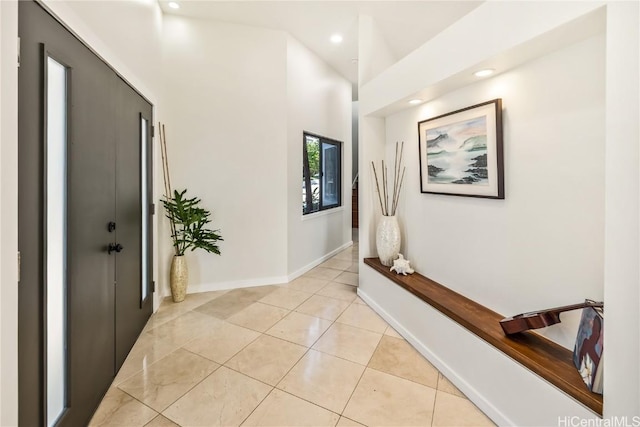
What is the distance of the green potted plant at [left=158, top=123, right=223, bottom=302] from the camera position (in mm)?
3186

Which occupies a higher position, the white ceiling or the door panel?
the white ceiling

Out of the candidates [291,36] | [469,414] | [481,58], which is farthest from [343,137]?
[469,414]

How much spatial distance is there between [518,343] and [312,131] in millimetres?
3660

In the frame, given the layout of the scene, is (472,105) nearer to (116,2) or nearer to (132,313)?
(116,2)

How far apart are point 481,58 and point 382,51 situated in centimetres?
203

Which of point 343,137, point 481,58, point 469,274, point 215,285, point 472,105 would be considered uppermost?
point 343,137

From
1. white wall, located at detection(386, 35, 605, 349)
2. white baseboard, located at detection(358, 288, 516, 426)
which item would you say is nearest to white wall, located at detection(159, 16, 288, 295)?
white baseboard, located at detection(358, 288, 516, 426)

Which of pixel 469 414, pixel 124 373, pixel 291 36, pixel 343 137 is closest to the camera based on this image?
pixel 469 414

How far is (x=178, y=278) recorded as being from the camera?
3.29 meters

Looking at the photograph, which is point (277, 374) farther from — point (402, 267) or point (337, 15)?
point (337, 15)

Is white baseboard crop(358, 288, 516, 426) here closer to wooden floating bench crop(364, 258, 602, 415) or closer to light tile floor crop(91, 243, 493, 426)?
light tile floor crop(91, 243, 493, 426)

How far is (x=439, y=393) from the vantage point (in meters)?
1.90

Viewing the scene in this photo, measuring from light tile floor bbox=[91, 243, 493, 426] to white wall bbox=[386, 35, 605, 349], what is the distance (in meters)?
0.79
